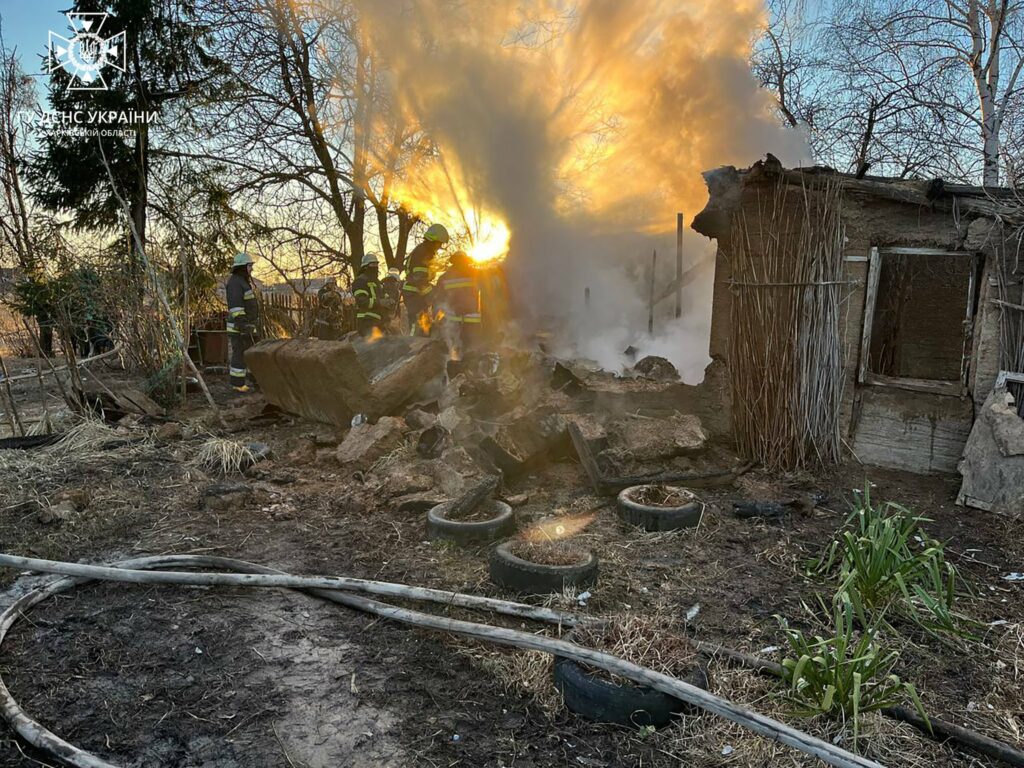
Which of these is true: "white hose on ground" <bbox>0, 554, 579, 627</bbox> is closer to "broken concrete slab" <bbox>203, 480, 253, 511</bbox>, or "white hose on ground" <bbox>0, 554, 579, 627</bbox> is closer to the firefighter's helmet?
"broken concrete slab" <bbox>203, 480, 253, 511</bbox>

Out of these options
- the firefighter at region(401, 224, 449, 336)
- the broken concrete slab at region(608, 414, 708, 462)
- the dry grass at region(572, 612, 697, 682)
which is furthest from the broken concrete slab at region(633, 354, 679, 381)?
the dry grass at region(572, 612, 697, 682)

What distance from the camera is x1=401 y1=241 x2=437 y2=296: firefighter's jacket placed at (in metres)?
10.5

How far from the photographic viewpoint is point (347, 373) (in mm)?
7629

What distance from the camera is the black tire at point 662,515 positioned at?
5.05 m

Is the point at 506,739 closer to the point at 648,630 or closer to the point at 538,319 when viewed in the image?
the point at 648,630

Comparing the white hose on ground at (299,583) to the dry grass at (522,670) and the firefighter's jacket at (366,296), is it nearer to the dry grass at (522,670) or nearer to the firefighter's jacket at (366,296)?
the dry grass at (522,670)

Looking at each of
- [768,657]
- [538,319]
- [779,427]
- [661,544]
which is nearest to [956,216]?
[779,427]

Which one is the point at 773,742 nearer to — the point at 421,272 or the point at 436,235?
the point at 421,272

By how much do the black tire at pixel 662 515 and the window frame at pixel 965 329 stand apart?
2.77 metres

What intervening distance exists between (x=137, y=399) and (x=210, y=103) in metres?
9.79

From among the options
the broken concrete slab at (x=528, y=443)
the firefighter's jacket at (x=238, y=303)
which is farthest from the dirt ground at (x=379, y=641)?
the firefighter's jacket at (x=238, y=303)

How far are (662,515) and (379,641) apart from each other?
8.06ft

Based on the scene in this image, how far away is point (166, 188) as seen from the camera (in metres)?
15.5

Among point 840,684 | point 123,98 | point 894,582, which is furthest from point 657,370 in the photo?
point 123,98
